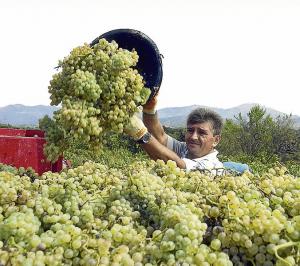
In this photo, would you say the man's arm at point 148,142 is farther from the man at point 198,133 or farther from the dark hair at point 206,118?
the dark hair at point 206,118

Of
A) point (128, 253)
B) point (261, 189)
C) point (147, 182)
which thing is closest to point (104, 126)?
point (147, 182)

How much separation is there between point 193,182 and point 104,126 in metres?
1.29

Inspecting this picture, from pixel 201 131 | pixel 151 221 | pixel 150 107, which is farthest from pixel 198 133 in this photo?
pixel 151 221

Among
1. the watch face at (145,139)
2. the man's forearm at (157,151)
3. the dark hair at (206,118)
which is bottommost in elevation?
the man's forearm at (157,151)

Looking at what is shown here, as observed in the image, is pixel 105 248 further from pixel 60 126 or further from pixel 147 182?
pixel 60 126

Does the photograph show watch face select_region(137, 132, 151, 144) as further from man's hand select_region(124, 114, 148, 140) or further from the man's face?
the man's face

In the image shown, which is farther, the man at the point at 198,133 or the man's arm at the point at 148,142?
the man at the point at 198,133

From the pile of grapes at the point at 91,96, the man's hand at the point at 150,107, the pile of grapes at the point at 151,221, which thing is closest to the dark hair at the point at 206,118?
the man's hand at the point at 150,107

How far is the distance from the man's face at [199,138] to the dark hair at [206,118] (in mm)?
52

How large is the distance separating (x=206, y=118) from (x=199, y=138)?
0.28m

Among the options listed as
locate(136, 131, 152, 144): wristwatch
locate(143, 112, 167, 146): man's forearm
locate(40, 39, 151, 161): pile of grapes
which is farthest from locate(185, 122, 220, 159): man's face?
locate(40, 39, 151, 161): pile of grapes

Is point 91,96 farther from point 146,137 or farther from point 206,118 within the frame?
point 206,118

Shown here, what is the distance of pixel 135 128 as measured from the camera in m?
4.11

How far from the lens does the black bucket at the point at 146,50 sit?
4242 millimetres
